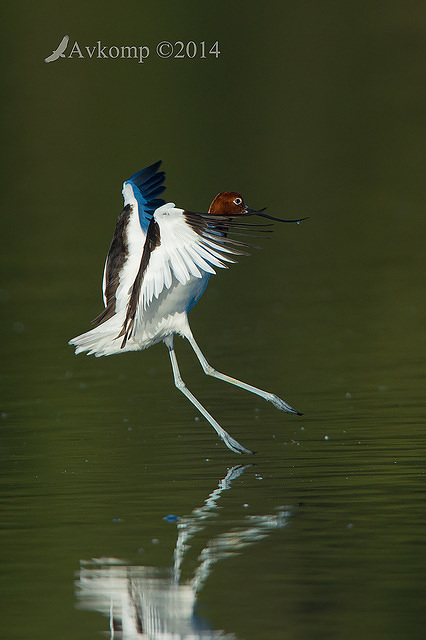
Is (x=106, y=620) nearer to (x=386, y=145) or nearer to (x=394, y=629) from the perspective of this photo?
(x=394, y=629)

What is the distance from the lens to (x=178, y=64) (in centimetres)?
4731

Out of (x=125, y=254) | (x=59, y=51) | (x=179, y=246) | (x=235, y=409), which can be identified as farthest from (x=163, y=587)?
(x=59, y=51)

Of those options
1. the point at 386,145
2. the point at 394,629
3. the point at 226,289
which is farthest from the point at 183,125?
the point at 394,629

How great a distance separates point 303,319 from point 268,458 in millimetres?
6221

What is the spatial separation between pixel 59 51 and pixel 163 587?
42291mm

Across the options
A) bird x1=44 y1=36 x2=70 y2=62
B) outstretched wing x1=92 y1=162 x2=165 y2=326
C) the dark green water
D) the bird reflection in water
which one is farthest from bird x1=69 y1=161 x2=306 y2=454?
bird x1=44 y1=36 x2=70 y2=62

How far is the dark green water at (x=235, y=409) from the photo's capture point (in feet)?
22.5

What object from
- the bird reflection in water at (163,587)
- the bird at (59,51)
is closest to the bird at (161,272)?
the bird reflection in water at (163,587)

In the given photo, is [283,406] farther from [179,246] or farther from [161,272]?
[179,246]

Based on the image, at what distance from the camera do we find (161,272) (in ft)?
33.1

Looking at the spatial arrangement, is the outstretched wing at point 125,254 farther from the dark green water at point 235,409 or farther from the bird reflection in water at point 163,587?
the bird reflection in water at point 163,587

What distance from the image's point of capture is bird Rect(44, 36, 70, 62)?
4535 cm

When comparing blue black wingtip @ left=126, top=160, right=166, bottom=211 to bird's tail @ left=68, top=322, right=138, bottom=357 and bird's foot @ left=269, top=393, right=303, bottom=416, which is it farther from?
bird's foot @ left=269, top=393, right=303, bottom=416

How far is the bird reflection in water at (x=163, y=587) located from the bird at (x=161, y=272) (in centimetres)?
199
